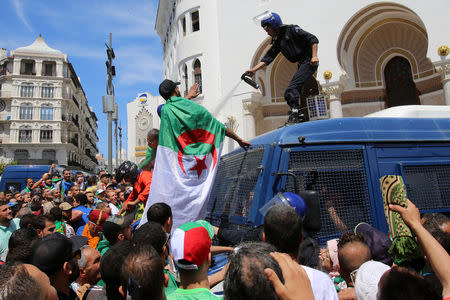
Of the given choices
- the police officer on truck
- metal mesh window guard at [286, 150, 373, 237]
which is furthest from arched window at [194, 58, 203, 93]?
metal mesh window guard at [286, 150, 373, 237]

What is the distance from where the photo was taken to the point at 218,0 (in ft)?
66.5

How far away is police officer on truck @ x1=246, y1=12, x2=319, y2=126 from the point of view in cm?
473

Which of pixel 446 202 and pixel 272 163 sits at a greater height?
pixel 272 163

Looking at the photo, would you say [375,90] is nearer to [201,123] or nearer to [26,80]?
[201,123]

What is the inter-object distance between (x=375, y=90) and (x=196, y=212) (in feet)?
52.7

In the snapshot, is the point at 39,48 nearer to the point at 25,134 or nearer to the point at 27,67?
the point at 27,67

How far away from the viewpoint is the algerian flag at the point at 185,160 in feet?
12.1

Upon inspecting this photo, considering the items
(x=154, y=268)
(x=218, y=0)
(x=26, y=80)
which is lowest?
(x=154, y=268)

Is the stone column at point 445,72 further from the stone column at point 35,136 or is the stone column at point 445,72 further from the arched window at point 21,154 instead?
the arched window at point 21,154

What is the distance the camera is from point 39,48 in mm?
55625

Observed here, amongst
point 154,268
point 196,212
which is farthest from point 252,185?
point 154,268

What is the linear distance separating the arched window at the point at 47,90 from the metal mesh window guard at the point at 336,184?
57.2 meters

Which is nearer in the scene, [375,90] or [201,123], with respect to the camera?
[201,123]

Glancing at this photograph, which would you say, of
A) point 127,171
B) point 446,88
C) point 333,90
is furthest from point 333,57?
point 127,171
